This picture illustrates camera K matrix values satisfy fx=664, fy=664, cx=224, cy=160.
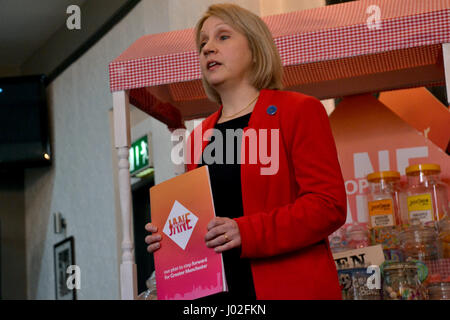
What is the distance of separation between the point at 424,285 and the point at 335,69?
1181 millimetres

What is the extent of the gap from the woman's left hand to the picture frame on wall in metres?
5.80

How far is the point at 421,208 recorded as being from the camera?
2875mm

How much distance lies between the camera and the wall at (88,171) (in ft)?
20.1

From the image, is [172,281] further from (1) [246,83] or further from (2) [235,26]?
(2) [235,26]

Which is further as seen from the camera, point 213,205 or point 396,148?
point 396,148

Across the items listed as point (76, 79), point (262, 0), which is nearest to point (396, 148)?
point (262, 0)

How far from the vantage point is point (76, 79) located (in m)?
7.28

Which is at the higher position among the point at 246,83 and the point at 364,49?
the point at 364,49

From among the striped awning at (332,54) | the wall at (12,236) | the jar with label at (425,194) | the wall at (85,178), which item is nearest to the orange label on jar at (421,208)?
the jar with label at (425,194)

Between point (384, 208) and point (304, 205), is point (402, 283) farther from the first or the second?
point (304, 205)

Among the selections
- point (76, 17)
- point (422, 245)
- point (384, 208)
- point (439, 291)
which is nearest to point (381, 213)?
point (384, 208)

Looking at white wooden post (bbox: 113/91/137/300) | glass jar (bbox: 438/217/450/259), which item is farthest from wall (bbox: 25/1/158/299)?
glass jar (bbox: 438/217/450/259)

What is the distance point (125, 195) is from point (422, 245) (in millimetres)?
1222
